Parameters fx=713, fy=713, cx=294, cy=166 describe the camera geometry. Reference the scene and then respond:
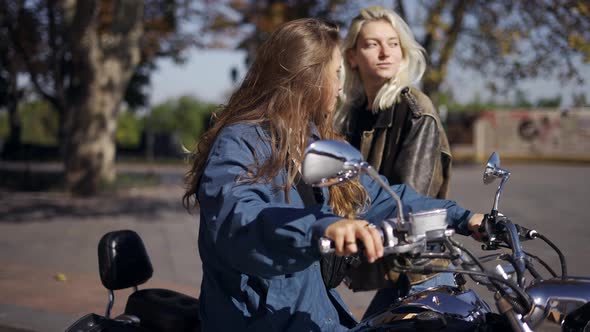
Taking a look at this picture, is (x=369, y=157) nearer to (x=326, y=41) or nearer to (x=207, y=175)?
(x=326, y=41)

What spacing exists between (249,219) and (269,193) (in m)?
0.24

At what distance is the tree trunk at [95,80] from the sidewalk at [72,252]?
2.30 ft

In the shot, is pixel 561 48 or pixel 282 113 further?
pixel 561 48

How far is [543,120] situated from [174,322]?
108 ft

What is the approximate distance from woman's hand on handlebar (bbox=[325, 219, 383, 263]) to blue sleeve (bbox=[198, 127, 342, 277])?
5 centimetres

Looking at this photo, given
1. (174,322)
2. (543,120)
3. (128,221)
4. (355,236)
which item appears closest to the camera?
(355,236)

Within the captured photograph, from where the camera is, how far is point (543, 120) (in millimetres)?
33000

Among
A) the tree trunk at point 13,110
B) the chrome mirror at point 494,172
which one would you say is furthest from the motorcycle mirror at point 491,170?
the tree trunk at point 13,110

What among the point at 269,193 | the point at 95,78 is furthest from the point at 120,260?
the point at 95,78

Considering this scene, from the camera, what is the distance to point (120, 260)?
104 inches

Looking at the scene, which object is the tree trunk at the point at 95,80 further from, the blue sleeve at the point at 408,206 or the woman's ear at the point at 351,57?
the blue sleeve at the point at 408,206

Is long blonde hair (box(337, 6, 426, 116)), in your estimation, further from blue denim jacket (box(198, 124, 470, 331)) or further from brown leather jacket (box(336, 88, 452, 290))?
blue denim jacket (box(198, 124, 470, 331))

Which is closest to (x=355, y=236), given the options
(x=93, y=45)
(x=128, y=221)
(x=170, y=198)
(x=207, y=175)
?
(x=207, y=175)

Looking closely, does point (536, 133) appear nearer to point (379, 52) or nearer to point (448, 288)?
point (379, 52)
